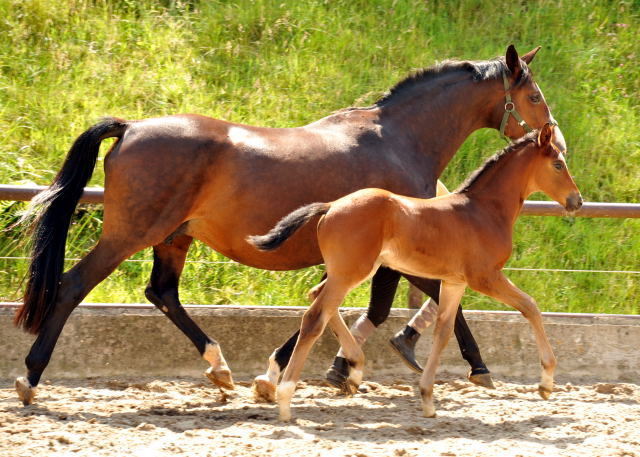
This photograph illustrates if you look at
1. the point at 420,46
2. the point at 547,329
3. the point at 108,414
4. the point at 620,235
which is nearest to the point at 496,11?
the point at 420,46

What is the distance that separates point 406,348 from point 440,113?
1.49m

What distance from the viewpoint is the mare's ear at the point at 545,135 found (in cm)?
480

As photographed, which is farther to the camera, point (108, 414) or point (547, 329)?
point (547, 329)

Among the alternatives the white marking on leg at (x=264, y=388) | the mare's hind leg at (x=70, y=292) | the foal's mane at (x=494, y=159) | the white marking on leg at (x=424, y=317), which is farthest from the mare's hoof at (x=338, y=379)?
the mare's hind leg at (x=70, y=292)

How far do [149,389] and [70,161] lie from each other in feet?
4.66

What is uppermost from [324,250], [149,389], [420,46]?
[420,46]

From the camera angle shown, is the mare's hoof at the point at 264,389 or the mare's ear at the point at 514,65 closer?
the mare's hoof at the point at 264,389

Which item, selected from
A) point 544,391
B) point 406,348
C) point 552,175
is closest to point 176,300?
point 406,348

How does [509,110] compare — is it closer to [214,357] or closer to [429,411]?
[429,411]

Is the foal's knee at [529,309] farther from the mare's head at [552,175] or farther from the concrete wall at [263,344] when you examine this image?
the concrete wall at [263,344]

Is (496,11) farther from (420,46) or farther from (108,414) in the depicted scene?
(108,414)

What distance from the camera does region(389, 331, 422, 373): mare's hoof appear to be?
5414 millimetres

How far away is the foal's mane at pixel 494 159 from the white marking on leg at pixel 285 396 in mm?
1412

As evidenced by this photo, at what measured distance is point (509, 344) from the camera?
5859 millimetres
